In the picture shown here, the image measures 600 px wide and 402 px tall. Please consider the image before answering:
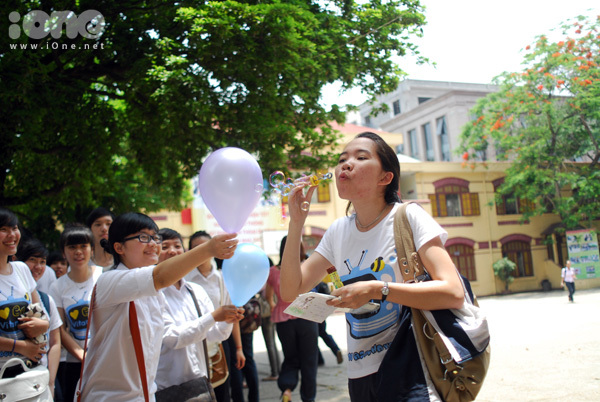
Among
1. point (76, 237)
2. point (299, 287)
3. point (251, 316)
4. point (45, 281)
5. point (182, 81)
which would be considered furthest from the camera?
point (182, 81)

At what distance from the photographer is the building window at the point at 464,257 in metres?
27.6

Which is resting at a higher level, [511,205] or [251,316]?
[511,205]

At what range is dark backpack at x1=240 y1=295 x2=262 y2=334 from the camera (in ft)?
16.1

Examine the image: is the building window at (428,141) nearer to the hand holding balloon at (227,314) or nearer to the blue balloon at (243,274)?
the blue balloon at (243,274)

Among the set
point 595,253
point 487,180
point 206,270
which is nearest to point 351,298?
point 206,270

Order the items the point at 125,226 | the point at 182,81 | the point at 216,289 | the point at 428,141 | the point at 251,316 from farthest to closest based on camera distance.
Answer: the point at 428,141 → the point at 182,81 → the point at 216,289 → the point at 251,316 → the point at 125,226

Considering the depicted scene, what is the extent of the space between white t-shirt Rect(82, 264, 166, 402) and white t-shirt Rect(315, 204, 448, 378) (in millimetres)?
1025

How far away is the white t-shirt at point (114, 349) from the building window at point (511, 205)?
2855 centimetres

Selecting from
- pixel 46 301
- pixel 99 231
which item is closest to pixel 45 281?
pixel 99 231

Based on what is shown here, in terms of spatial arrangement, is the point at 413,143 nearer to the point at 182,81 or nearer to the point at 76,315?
the point at 182,81

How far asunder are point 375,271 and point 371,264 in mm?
38

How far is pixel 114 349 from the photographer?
2.79m

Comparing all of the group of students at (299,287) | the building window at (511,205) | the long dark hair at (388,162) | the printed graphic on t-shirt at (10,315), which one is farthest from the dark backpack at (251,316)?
the building window at (511,205)

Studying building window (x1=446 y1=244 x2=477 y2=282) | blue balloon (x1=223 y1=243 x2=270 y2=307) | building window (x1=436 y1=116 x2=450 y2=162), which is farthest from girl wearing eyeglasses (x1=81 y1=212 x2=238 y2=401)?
building window (x1=436 y1=116 x2=450 y2=162)
